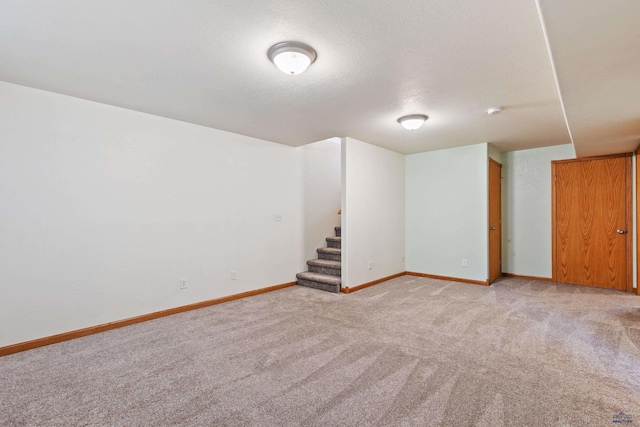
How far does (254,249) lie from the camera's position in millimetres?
4488

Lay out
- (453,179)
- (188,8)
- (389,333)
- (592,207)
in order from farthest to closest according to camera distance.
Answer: (453,179), (592,207), (389,333), (188,8)

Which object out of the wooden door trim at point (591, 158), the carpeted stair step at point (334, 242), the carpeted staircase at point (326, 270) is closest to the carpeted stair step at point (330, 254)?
the carpeted staircase at point (326, 270)

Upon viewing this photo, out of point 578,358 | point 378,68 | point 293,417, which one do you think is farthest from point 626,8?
point 293,417

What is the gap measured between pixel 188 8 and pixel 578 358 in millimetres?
3686

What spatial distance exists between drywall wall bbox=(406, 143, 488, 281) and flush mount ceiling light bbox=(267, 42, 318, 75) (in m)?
3.88

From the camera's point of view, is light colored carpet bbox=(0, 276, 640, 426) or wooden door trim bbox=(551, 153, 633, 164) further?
wooden door trim bbox=(551, 153, 633, 164)

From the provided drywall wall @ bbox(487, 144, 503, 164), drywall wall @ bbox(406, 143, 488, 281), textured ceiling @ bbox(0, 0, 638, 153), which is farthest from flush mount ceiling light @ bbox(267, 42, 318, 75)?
drywall wall @ bbox(487, 144, 503, 164)

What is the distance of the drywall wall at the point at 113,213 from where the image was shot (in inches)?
106

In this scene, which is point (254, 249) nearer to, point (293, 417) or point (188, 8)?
point (293, 417)

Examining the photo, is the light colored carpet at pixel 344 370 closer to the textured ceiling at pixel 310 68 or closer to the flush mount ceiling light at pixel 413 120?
the textured ceiling at pixel 310 68

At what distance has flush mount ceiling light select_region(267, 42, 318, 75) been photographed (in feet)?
6.70

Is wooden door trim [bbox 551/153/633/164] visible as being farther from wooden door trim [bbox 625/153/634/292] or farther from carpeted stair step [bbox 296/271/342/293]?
carpeted stair step [bbox 296/271/342/293]

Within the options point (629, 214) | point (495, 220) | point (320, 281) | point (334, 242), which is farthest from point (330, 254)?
point (629, 214)

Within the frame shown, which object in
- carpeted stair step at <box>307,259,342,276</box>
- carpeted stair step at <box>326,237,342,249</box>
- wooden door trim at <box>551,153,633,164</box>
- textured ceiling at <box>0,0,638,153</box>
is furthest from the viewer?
carpeted stair step at <box>326,237,342,249</box>
